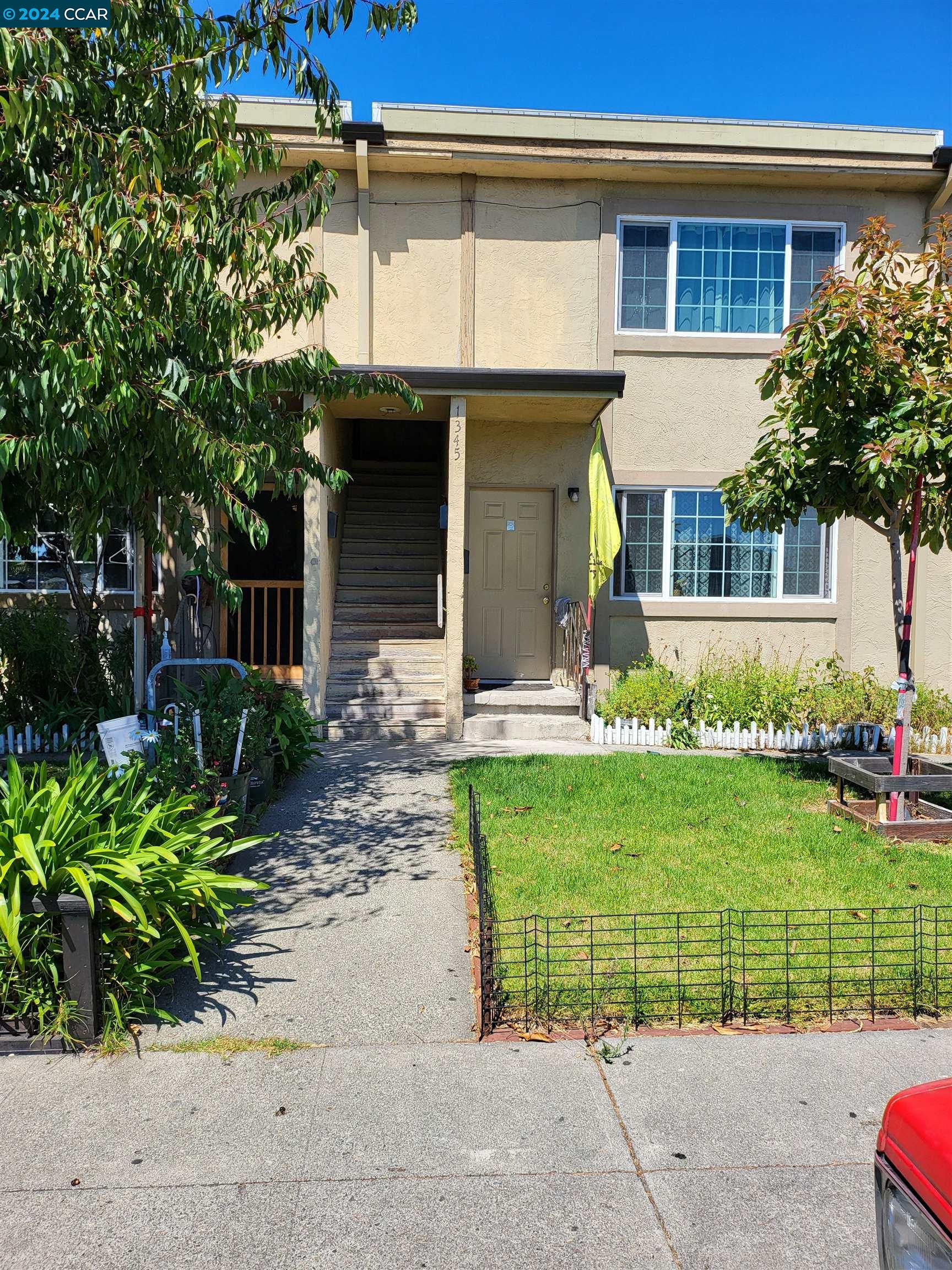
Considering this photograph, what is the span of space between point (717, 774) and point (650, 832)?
2.03m

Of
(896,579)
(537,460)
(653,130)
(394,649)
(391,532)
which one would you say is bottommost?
(394,649)

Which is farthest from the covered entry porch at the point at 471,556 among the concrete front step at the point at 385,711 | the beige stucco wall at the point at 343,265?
the beige stucco wall at the point at 343,265

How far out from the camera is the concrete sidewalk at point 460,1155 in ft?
8.89

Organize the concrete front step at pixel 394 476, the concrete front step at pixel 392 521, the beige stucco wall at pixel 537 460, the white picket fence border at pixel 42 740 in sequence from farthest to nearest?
the concrete front step at pixel 394 476 → the concrete front step at pixel 392 521 → the beige stucco wall at pixel 537 460 → the white picket fence border at pixel 42 740

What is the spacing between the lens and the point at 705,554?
37.8ft

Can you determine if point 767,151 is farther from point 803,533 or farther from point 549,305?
point 803,533

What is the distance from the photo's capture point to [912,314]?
688 cm

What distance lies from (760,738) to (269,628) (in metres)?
6.28

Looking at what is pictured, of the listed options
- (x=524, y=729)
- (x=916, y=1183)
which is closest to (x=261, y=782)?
(x=524, y=729)

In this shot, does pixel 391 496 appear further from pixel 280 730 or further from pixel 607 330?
pixel 280 730

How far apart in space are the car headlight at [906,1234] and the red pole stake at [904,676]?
5.47 meters

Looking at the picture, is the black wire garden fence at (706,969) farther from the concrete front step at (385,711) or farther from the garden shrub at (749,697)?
the concrete front step at (385,711)

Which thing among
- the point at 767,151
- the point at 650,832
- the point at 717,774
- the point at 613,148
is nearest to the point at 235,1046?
the point at 650,832

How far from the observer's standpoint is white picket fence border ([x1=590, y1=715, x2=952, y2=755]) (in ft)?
33.1
